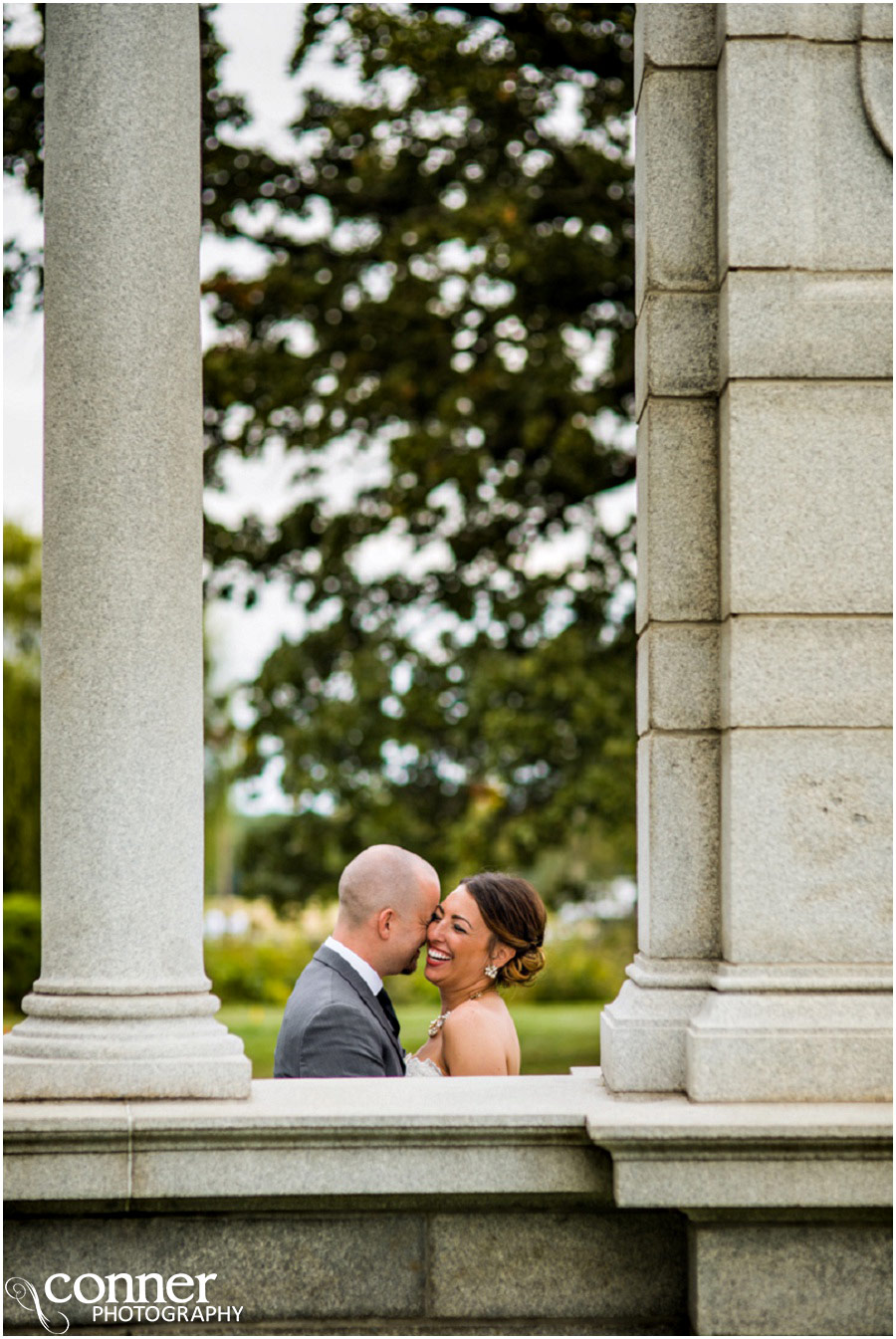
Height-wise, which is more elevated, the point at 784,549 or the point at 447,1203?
the point at 784,549

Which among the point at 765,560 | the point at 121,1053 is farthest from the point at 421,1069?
the point at 765,560

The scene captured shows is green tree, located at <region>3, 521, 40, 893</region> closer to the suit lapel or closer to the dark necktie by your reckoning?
the dark necktie

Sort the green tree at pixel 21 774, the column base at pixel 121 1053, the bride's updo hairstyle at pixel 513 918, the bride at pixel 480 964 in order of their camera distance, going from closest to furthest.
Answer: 1. the column base at pixel 121 1053
2. the bride at pixel 480 964
3. the bride's updo hairstyle at pixel 513 918
4. the green tree at pixel 21 774

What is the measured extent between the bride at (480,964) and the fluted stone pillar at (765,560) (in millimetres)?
830

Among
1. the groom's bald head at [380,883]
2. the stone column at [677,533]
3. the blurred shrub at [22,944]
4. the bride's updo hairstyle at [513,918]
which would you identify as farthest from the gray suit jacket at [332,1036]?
the blurred shrub at [22,944]

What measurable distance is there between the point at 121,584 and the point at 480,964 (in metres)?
2.35

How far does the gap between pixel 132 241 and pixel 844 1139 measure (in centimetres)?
416

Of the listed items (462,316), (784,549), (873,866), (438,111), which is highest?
(438,111)

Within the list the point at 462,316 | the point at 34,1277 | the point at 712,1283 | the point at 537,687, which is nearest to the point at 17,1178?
the point at 34,1277

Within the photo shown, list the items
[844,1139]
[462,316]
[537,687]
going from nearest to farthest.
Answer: [844,1139], [537,687], [462,316]

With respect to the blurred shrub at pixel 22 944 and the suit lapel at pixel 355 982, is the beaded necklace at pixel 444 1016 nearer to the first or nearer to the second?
the suit lapel at pixel 355 982

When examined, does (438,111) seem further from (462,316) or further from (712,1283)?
(712,1283)

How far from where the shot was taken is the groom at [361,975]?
5926 mm

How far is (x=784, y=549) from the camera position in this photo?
5430mm
